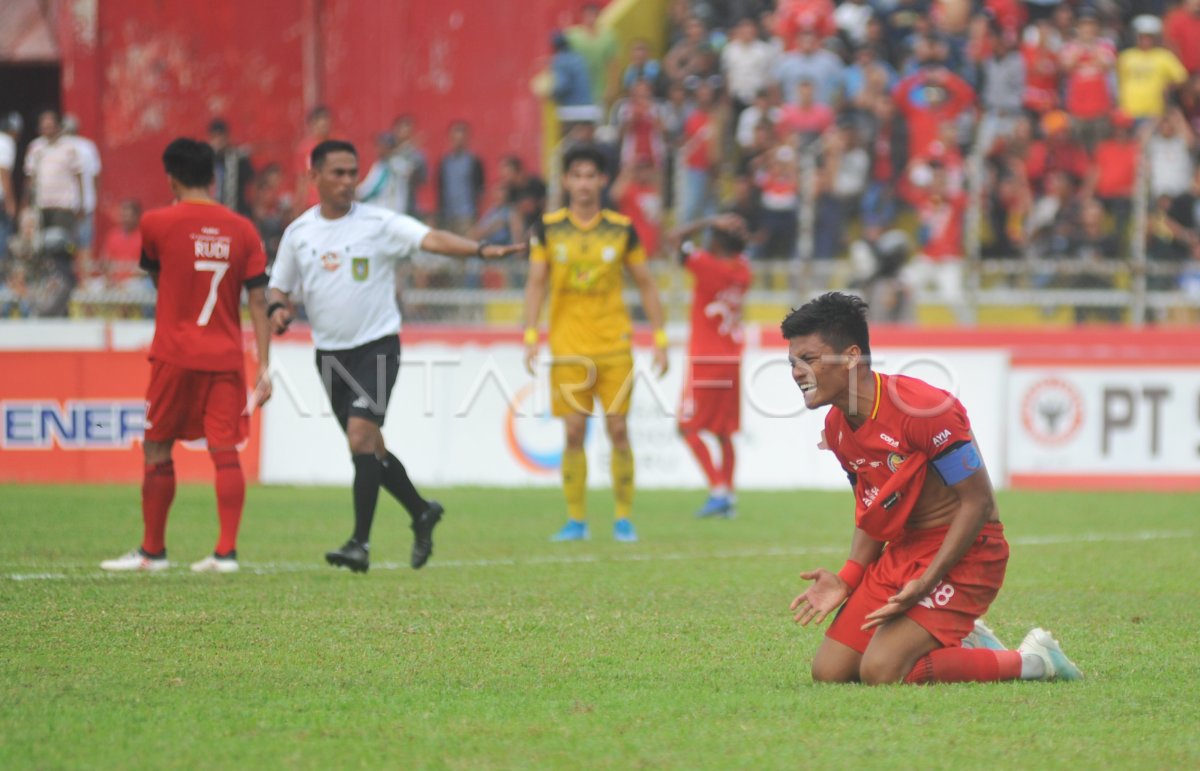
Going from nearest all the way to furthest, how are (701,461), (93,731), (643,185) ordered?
(93,731)
(701,461)
(643,185)

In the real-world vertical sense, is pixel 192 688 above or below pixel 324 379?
below

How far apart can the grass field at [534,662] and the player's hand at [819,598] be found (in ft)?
0.91

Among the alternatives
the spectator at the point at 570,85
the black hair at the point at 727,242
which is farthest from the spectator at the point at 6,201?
the black hair at the point at 727,242

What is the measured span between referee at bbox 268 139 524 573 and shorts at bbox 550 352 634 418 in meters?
2.03

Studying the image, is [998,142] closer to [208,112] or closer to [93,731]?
[208,112]

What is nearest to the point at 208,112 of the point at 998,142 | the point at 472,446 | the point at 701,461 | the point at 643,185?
the point at 643,185

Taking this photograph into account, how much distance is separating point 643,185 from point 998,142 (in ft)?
12.6

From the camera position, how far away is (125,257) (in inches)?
707

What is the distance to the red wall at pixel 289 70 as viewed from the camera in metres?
22.4

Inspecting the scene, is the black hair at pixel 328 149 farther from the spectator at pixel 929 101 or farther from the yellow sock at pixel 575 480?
the spectator at pixel 929 101

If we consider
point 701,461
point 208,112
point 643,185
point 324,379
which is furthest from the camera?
point 208,112

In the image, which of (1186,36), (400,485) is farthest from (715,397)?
(1186,36)

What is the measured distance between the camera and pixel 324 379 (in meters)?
9.25

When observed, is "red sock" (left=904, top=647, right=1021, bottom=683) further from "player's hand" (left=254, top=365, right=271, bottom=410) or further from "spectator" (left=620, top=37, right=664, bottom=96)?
"spectator" (left=620, top=37, right=664, bottom=96)
